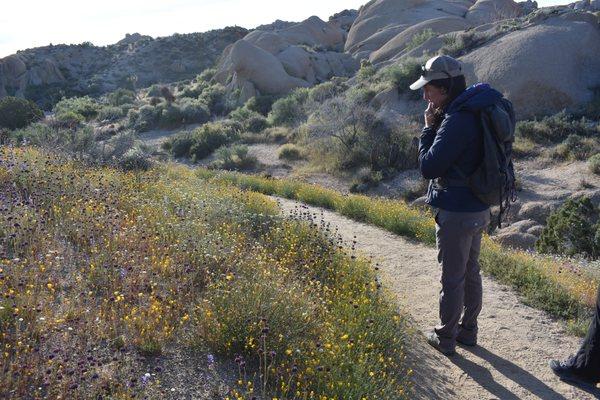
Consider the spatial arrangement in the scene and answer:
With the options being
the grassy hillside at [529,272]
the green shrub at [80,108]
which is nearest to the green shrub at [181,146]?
the green shrub at [80,108]

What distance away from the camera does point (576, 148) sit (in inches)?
675

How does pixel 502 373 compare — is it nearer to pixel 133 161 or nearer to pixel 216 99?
pixel 133 161

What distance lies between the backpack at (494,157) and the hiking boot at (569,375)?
1.59 m

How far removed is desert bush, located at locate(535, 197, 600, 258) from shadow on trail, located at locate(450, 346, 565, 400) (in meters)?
6.56

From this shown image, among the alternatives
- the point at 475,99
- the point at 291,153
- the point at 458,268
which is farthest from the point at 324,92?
the point at 475,99

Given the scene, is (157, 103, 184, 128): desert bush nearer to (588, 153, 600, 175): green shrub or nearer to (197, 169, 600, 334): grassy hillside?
(588, 153, 600, 175): green shrub

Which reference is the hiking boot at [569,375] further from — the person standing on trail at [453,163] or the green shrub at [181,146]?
the green shrub at [181,146]

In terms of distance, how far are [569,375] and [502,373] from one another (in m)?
0.52

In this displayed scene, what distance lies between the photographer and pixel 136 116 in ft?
109

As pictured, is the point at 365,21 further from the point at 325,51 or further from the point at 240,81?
the point at 240,81

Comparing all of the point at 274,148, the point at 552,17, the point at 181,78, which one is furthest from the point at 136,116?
the point at 181,78

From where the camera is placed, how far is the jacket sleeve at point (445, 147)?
3910 millimetres

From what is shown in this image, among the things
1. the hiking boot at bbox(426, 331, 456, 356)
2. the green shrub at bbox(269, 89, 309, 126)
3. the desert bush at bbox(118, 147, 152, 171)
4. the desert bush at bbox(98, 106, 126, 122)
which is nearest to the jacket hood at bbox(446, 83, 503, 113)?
the hiking boot at bbox(426, 331, 456, 356)

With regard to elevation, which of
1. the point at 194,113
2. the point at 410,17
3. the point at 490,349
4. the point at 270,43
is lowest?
the point at 490,349
